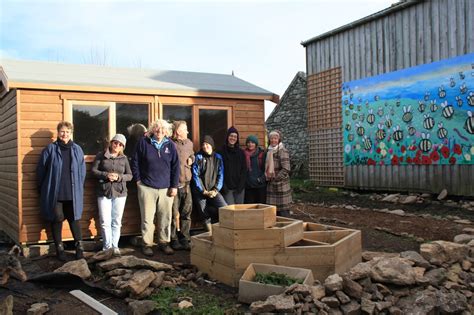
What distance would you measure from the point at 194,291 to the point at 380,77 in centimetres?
958

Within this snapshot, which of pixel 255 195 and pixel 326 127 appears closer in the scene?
pixel 255 195

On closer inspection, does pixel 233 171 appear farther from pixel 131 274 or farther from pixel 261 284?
pixel 261 284

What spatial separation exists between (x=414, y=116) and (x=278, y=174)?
5.98m

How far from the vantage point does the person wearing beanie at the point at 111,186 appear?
6.13 m

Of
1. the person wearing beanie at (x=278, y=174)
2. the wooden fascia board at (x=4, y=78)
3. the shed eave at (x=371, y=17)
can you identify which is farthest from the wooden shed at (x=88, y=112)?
the shed eave at (x=371, y=17)

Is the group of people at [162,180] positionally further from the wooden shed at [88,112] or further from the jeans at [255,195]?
the wooden shed at [88,112]

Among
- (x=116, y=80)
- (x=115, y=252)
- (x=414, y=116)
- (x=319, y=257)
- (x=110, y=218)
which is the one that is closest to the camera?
(x=319, y=257)

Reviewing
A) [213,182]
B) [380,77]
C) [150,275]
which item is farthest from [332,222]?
[380,77]

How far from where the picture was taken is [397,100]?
11.9 m

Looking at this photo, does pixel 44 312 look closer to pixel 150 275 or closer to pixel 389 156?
pixel 150 275

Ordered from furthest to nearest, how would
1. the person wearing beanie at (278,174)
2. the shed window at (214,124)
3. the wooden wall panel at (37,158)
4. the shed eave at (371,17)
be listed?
the shed eave at (371,17) < the shed window at (214,124) < the person wearing beanie at (278,174) < the wooden wall panel at (37,158)

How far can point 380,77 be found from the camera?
1244cm

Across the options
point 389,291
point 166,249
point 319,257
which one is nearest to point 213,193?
point 166,249

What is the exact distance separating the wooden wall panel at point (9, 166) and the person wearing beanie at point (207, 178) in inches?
104
